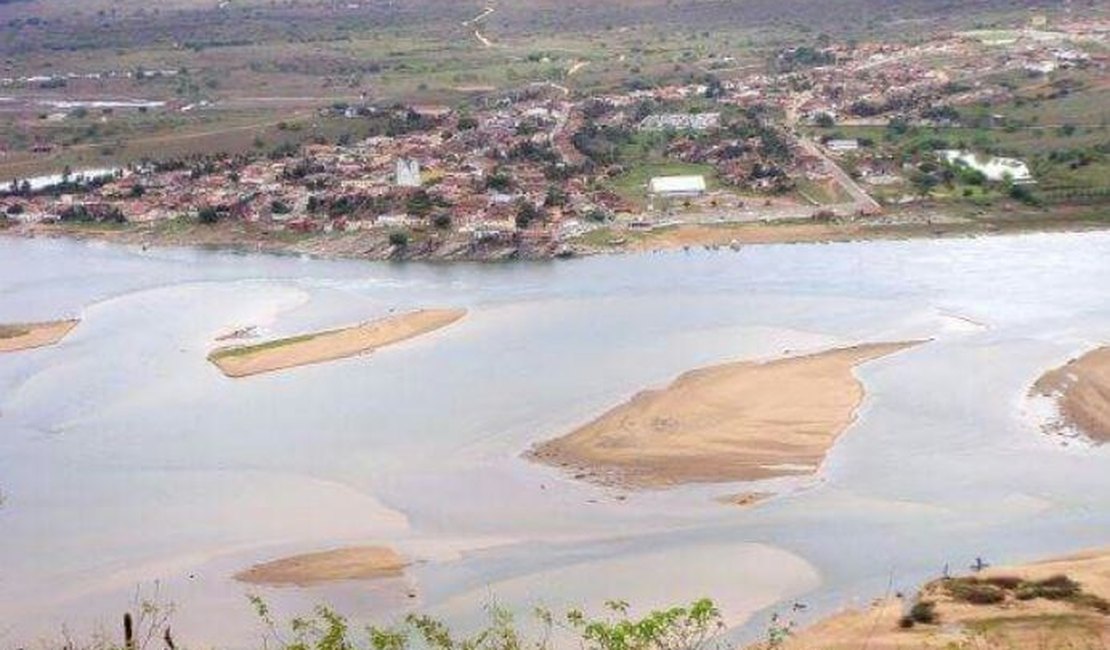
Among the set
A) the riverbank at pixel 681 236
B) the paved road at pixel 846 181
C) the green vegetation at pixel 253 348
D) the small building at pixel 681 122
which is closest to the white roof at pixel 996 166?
the riverbank at pixel 681 236

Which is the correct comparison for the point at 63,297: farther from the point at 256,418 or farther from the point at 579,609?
the point at 579,609

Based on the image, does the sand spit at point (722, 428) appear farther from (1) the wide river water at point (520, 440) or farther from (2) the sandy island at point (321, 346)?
(2) the sandy island at point (321, 346)

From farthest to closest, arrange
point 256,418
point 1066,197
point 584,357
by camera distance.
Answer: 1. point 1066,197
2. point 584,357
3. point 256,418

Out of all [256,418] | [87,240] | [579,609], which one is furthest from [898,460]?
[87,240]

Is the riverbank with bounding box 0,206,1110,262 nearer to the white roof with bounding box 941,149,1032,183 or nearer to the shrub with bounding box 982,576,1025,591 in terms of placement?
the white roof with bounding box 941,149,1032,183

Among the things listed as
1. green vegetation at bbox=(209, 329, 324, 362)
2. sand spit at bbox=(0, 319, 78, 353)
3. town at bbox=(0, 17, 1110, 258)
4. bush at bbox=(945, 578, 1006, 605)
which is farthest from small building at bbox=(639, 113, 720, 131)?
bush at bbox=(945, 578, 1006, 605)
